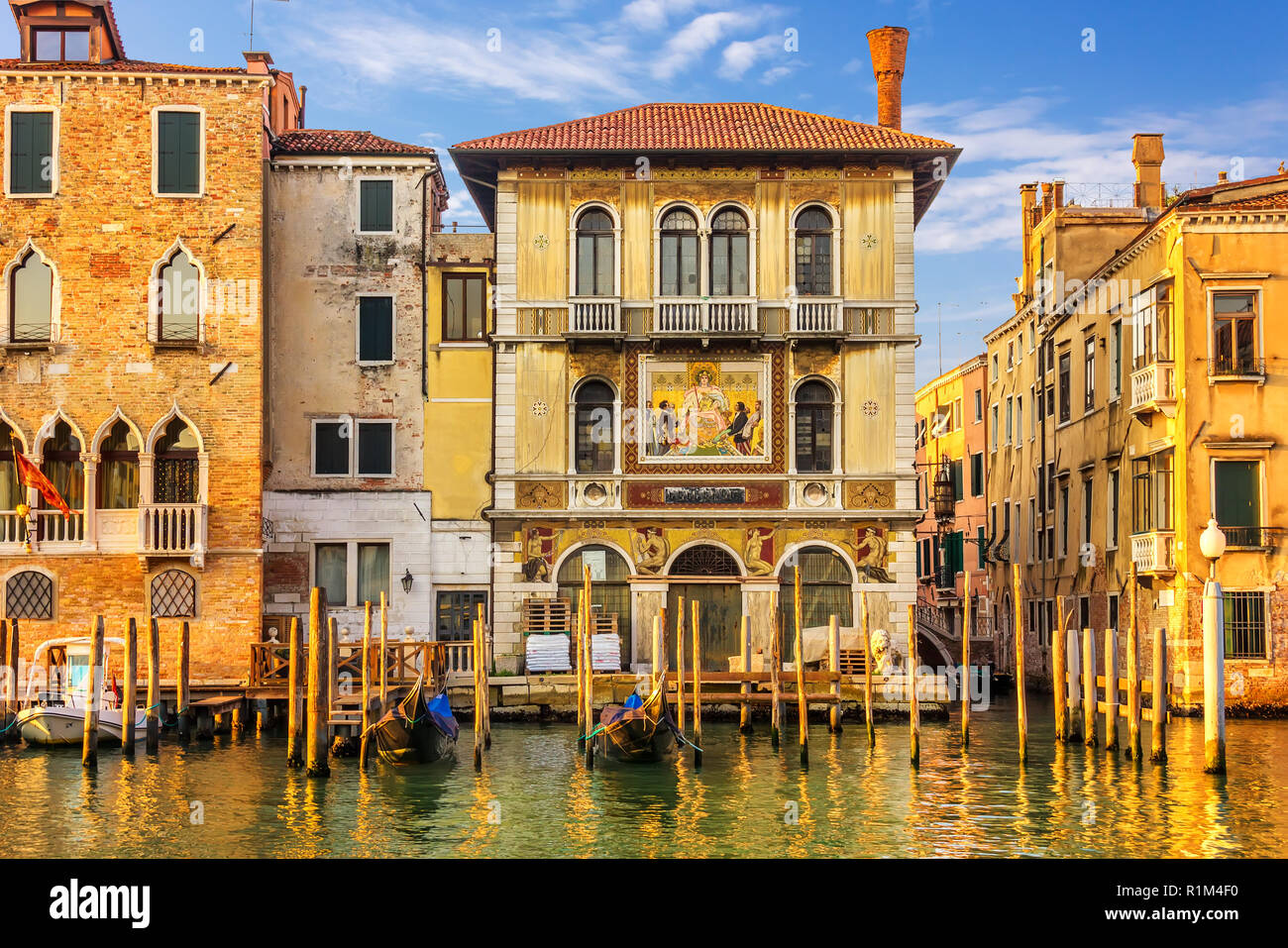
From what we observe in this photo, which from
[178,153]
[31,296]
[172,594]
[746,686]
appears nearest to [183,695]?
[172,594]

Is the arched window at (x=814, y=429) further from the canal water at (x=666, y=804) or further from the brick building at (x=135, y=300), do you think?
the brick building at (x=135, y=300)

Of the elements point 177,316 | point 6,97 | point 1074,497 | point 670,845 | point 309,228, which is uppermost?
point 6,97

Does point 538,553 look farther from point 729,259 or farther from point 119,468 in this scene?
point 119,468

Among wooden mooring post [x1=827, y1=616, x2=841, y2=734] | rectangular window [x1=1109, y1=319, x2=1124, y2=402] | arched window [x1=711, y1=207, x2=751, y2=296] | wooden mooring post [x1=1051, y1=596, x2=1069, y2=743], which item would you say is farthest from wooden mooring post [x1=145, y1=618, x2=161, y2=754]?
rectangular window [x1=1109, y1=319, x2=1124, y2=402]

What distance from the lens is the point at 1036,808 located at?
16.0 meters

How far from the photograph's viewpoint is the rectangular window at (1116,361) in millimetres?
27953

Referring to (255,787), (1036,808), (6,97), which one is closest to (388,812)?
(255,787)

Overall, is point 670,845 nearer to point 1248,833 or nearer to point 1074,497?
point 1248,833

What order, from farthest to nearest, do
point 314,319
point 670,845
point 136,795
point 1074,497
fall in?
point 1074,497 < point 314,319 < point 136,795 < point 670,845

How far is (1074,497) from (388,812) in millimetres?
18692

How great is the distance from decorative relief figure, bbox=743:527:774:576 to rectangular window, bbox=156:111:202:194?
1106 cm

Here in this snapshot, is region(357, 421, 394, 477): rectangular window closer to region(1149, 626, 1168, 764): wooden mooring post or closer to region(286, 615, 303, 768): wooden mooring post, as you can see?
region(286, 615, 303, 768): wooden mooring post

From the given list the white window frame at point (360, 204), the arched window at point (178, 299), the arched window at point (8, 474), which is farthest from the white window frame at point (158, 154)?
the arched window at point (8, 474)

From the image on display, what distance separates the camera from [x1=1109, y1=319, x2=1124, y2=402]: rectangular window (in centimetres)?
2795
